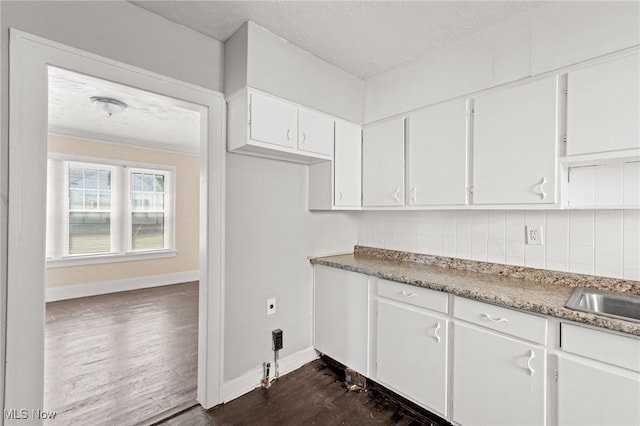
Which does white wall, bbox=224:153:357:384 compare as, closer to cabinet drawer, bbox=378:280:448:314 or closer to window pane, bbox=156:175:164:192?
cabinet drawer, bbox=378:280:448:314

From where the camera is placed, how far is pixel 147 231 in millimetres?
5133

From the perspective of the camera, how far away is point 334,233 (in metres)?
2.80

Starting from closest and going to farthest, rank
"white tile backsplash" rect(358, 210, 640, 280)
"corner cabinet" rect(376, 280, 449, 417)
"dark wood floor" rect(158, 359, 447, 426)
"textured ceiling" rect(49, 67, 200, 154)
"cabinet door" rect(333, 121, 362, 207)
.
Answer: "white tile backsplash" rect(358, 210, 640, 280), "corner cabinet" rect(376, 280, 449, 417), "dark wood floor" rect(158, 359, 447, 426), "cabinet door" rect(333, 121, 362, 207), "textured ceiling" rect(49, 67, 200, 154)

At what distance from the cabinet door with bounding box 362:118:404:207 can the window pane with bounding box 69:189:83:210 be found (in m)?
4.52

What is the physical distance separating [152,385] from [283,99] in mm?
2333

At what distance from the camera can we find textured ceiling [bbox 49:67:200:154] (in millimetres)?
2959

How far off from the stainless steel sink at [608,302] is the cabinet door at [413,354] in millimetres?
695

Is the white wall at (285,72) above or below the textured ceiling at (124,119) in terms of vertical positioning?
below

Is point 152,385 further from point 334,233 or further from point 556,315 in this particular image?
point 556,315

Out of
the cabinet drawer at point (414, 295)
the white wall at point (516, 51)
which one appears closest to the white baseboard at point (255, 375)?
the cabinet drawer at point (414, 295)

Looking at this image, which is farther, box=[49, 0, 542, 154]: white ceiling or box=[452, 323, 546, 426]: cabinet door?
box=[49, 0, 542, 154]: white ceiling

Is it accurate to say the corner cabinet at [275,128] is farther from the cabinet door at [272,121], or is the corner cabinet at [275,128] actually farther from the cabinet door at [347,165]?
the cabinet door at [347,165]

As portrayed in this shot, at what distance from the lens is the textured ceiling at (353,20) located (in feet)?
5.56

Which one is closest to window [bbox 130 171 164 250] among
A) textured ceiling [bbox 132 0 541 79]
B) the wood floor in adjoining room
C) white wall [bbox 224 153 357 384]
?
the wood floor in adjoining room
